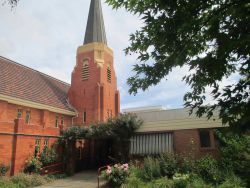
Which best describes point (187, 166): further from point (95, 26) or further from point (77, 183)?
point (95, 26)

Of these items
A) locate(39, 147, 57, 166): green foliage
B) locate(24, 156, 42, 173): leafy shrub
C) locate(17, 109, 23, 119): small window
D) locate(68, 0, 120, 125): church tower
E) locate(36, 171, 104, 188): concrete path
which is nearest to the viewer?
locate(36, 171, 104, 188): concrete path

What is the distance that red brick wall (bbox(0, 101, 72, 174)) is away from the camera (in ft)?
60.8

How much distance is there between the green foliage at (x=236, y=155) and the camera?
12.7 m

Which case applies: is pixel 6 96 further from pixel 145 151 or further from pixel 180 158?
pixel 180 158

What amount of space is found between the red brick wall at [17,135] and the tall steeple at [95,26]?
12.5m

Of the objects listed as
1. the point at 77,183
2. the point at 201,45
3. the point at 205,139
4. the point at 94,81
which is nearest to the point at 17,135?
the point at 77,183

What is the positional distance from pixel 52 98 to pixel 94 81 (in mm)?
5067

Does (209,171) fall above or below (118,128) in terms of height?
below

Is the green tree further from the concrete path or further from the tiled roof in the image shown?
the tiled roof

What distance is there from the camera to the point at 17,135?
19.4 metres

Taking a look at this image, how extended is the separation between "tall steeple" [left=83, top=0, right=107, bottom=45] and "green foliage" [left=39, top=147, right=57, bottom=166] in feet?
48.8

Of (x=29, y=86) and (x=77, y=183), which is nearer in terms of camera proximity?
(x=77, y=183)

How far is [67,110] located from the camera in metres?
27.0

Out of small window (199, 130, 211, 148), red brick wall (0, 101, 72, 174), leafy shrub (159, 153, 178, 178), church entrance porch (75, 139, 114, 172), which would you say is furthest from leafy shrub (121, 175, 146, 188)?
church entrance porch (75, 139, 114, 172)
